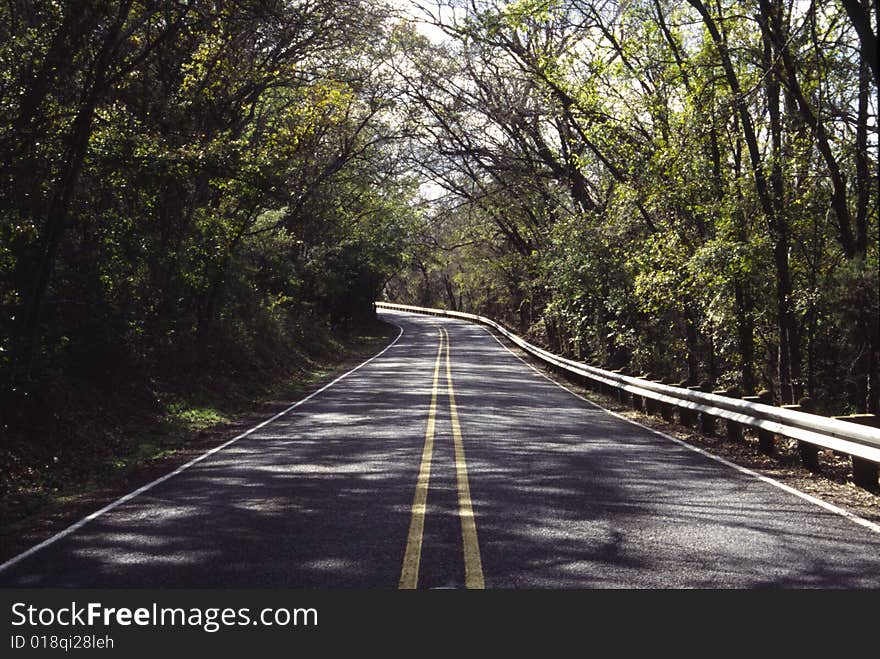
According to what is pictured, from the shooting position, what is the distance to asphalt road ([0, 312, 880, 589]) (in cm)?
579

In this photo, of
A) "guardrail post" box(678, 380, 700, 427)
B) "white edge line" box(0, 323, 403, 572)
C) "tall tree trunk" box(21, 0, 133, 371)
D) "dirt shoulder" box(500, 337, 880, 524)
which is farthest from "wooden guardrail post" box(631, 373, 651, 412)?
"tall tree trunk" box(21, 0, 133, 371)

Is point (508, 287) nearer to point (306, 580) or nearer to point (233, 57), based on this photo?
point (233, 57)

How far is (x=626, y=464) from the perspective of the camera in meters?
10.6

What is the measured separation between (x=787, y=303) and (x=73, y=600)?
14.1 metres

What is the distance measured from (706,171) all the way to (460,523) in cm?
1259

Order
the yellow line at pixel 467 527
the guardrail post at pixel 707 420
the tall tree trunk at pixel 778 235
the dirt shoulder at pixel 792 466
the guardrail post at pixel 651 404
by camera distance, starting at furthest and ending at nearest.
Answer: the guardrail post at pixel 651 404, the tall tree trunk at pixel 778 235, the guardrail post at pixel 707 420, the dirt shoulder at pixel 792 466, the yellow line at pixel 467 527

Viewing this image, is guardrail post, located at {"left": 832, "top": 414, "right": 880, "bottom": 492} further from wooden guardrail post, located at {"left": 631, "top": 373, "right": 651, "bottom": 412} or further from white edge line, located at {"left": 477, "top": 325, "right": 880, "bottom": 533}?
wooden guardrail post, located at {"left": 631, "top": 373, "right": 651, "bottom": 412}

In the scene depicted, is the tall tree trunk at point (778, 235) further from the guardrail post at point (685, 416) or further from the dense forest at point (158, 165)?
the dense forest at point (158, 165)

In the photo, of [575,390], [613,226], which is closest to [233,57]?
[613,226]

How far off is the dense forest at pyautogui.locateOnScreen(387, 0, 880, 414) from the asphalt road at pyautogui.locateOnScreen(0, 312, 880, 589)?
214 inches

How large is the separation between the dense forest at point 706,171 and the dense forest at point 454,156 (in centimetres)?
8

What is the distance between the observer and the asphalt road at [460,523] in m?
5.79

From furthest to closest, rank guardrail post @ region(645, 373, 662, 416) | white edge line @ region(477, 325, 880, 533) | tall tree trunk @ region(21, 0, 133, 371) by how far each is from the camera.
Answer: guardrail post @ region(645, 373, 662, 416), tall tree trunk @ region(21, 0, 133, 371), white edge line @ region(477, 325, 880, 533)

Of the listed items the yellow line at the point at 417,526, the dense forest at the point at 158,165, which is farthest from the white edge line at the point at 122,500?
the yellow line at the point at 417,526
